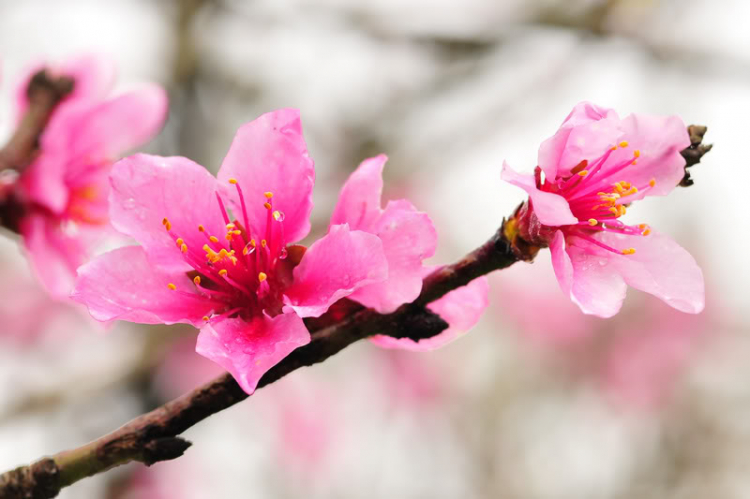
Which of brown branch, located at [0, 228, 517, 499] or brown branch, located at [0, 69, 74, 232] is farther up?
brown branch, located at [0, 69, 74, 232]

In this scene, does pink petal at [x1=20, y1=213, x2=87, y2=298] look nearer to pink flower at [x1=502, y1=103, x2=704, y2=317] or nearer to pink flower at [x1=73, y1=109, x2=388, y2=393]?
pink flower at [x1=73, y1=109, x2=388, y2=393]

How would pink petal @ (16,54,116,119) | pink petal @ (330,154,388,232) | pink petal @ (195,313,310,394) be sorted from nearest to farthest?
pink petal @ (195,313,310,394) < pink petal @ (330,154,388,232) < pink petal @ (16,54,116,119)

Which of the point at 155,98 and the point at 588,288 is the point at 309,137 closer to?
the point at 155,98

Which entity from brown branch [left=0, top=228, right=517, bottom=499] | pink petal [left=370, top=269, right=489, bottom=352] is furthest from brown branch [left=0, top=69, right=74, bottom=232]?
pink petal [left=370, top=269, right=489, bottom=352]

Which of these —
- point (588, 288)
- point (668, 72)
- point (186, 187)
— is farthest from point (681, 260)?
point (668, 72)

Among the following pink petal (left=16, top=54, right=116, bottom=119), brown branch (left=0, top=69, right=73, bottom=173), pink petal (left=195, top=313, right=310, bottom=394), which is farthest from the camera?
pink petal (left=16, top=54, right=116, bottom=119)

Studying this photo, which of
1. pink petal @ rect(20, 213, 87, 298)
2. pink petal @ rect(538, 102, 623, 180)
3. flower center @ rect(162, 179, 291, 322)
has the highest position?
pink petal @ rect(538, 102, 623, 180)
